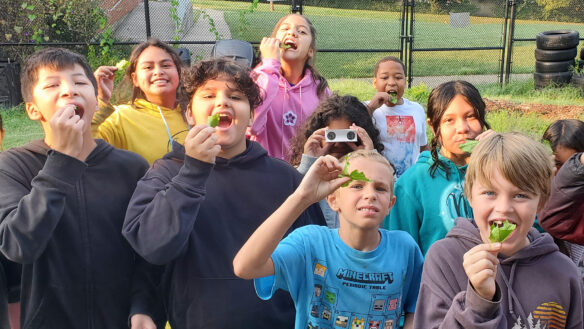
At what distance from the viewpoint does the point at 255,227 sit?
8.41ft

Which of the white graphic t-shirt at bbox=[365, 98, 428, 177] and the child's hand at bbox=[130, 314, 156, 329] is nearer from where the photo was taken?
the child's hand at bbox=[130, 314, 156, 329]

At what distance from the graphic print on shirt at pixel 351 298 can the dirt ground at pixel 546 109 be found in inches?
364

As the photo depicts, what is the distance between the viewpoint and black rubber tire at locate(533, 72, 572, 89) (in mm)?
14438

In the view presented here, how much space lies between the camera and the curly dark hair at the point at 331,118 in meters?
3.69

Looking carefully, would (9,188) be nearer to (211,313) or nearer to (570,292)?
(211,313)

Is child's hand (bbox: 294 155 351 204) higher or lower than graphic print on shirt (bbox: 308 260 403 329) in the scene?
higher

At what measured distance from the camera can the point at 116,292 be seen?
2.56 m

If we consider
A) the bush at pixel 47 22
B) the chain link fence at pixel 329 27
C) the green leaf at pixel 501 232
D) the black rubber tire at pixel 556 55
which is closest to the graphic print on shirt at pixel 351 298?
the green leaf at pixel 501 232

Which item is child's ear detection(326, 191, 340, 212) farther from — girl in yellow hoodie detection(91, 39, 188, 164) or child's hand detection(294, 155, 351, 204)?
girl in yellow hoodie detection(91, 39, 188, 164)

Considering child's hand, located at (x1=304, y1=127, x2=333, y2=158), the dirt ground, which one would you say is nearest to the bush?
the dirt ground

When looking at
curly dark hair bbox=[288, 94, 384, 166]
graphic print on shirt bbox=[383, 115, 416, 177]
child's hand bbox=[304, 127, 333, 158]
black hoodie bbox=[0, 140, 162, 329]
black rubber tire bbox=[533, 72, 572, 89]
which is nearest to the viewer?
black hoodie bbox=[0, 140, 162, 329]

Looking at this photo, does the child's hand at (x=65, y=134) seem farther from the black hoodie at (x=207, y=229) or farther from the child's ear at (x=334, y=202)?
the child's ear at (x=334, y=202)

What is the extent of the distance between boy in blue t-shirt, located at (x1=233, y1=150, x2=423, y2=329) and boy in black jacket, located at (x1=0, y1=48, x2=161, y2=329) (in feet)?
2.30

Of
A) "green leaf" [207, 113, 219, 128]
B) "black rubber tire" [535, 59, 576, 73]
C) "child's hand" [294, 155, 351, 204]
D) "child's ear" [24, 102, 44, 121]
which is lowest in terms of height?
"black rubber tire" [535, 59, 576, 73]
